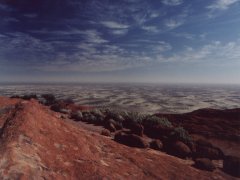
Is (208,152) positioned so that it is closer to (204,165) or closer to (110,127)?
(204,165)

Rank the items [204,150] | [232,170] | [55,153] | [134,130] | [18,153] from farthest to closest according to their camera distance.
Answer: [134,130], [204,150], [232,170], [55,153], [18,153]

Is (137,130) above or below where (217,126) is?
above

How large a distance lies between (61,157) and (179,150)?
711 cm

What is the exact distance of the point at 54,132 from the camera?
700 centimetres

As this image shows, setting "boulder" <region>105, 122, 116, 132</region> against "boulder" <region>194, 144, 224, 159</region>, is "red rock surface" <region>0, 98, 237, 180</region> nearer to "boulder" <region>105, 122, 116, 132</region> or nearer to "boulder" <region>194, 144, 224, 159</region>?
"boulder" <region>194, 144, 224, 159</region>

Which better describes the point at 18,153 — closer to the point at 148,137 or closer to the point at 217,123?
the point at 148,137

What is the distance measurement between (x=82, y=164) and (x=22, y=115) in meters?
2.51

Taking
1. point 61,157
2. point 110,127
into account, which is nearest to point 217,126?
point 110,127

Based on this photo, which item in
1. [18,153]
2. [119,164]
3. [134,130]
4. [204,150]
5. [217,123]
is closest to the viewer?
[18,153]

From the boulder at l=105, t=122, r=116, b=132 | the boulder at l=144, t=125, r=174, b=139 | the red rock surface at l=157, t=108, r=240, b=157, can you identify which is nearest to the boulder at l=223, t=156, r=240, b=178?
the red rock surface at l=157, t=108, r=240, b=157

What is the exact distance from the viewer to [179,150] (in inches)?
444

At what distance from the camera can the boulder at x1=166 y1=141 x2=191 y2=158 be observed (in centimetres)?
1114

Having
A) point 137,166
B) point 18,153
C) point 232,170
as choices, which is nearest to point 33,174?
point 18,153

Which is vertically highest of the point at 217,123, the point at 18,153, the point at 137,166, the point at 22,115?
the point at 22,115
